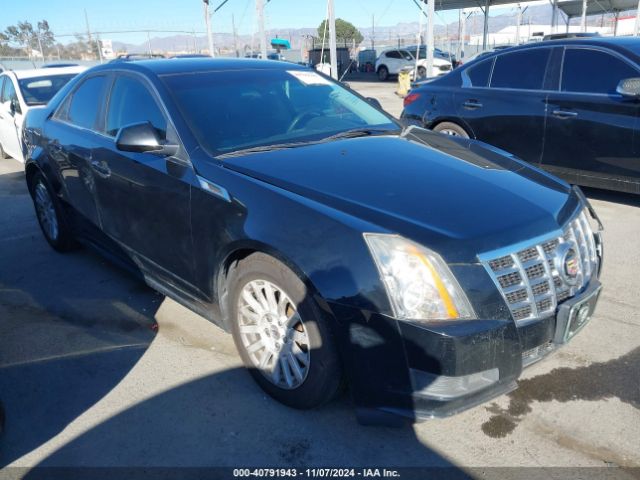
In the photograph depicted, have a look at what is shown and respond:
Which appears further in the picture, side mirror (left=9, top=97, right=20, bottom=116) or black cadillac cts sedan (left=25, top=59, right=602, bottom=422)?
side mirror (left=9, top=97, right=20, bottom=116)

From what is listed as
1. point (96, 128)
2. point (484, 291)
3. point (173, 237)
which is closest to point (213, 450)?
point (173, 237)

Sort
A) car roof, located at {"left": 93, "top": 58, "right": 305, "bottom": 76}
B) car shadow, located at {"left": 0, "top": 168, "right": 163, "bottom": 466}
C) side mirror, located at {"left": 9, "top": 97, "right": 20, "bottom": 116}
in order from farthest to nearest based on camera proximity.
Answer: side mirror, located at {"left": 9, "top": 97, "right": 20, "bottom": 116}, car roof, located at {"left": 93, "top": 58, "right": 305, "bottom": 76}, car shadow, located at {"left": 0, "top": 168, "right": 163, "bottom": 466}

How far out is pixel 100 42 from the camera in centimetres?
2697

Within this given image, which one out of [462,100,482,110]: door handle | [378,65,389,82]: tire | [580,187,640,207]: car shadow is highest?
[462,100,482,110]: door handle

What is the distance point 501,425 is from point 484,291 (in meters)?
0.84

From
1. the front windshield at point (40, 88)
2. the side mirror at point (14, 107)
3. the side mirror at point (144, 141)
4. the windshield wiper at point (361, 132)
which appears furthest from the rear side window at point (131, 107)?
the front windshield at point (40, 88)

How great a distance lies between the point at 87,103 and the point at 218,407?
2659 mm

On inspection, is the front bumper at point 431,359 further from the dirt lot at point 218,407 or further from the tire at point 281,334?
the dirt lot at point 218,407

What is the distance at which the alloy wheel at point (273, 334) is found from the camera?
262 cm

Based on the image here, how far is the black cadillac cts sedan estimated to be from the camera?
2.23m

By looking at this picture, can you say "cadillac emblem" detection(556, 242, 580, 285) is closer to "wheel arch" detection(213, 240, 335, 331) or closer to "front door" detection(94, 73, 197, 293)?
"wheel arch" detection(213, 240, 335, 331)

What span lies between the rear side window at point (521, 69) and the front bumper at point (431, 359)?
4.48m

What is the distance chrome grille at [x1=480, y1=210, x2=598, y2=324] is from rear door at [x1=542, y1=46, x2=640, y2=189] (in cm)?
345

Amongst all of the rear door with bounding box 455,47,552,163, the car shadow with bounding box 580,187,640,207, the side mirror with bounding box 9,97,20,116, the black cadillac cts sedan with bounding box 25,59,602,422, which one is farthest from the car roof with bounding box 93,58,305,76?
the side mirror with bounding box 9,97,20,116
